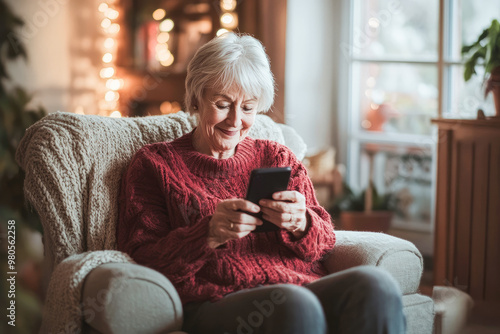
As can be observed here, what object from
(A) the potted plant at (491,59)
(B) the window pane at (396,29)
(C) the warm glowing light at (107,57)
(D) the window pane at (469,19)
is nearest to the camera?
(A) the potted plant at (491,59)

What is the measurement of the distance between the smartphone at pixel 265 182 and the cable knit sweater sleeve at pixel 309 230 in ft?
0.54

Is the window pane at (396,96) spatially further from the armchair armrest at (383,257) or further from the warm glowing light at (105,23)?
the armchair armrest at (383,257)

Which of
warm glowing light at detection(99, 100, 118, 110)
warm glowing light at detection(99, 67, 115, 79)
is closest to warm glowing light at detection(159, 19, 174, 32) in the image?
warm glowing light at detection(99, 67, 115, 79)

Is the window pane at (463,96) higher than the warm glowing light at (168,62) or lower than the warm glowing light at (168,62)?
lower

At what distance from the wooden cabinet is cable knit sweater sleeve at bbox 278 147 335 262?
3.60 feet

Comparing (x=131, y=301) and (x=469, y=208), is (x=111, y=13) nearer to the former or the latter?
(x=469, y=208)

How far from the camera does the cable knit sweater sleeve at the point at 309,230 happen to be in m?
1.70

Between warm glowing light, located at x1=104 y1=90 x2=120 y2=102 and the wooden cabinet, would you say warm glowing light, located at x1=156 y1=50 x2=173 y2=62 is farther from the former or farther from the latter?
the wooden cabinet

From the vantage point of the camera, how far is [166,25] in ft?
13.6

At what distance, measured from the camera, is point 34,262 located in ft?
10.00

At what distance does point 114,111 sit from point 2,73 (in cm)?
165

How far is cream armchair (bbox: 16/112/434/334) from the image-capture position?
1.47 meters

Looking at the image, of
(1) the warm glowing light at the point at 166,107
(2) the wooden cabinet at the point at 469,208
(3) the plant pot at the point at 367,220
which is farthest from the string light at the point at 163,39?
(2) the wooden cabinet at the point at 469,208

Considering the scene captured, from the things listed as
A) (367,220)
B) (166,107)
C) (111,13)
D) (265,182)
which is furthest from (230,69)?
(111,13)
